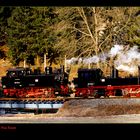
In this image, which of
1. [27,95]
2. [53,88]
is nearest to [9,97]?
[27,95]

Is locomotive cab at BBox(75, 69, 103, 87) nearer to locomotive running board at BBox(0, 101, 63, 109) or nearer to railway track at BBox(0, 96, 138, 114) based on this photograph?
railway track at BBox(0, 96, 138, 114)

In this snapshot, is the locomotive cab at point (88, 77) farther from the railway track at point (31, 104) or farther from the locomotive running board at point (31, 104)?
the locomotive running board at point (31, 104)

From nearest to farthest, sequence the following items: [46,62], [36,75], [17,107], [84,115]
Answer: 1. [84,115]
2. [17,107]
3. [36,75]
4. [46,62]

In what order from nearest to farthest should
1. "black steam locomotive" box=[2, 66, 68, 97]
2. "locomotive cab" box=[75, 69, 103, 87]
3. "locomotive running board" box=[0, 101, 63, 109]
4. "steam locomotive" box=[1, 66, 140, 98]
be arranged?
1. "locomotive running board" box=[0, 101, 63, 109]
2. "steam locomotive" box=[1, 66, 140, 98]
3. "locomotive cab" box=[75, 69, 103, 87]
4. "black steam locomotive" box=[2, 66, 68, 97]

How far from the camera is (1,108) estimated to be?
74.0 ft

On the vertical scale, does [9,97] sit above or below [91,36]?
below

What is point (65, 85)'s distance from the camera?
27.2 meters

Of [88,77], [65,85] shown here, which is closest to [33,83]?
[65,85]

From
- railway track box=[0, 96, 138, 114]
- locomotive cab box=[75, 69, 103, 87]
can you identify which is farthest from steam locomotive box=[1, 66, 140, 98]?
railway track box=[0, 96, 138, 114]

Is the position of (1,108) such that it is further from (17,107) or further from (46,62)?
(46,62)

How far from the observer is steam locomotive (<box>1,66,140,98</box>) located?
25906mm

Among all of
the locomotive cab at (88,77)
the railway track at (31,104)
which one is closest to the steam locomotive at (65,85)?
the locomotive cab at (88,77)

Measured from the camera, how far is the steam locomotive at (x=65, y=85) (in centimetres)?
2591

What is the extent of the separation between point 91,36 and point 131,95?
31.7 ft
